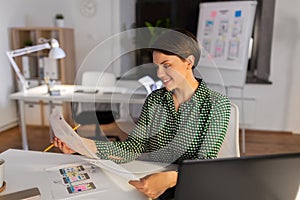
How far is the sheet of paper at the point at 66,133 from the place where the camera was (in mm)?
976

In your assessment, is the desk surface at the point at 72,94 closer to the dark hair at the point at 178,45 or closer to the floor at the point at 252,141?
the floor at the point at 252,141

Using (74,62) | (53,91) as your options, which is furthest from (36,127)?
(53,91)

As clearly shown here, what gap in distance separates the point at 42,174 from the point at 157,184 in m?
0.46

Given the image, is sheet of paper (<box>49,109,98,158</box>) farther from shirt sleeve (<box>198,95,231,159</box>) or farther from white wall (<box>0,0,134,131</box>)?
white wall (<box>0,0,134,131</box>)

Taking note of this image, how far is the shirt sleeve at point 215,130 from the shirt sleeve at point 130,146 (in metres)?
0.27

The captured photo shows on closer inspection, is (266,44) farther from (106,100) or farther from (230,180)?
(230,180)

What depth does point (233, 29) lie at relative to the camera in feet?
11.2

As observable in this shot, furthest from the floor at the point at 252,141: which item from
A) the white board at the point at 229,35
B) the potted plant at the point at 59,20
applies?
the potted plant at the point at 59,20

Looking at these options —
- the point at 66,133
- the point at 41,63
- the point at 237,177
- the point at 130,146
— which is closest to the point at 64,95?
the point at 41,63

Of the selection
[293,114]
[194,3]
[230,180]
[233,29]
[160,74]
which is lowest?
[293,114]

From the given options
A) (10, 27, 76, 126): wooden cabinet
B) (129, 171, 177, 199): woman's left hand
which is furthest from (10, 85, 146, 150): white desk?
(129, 171, 177, 199): woman's left hand

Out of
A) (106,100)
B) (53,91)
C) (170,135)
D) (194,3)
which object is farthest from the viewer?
(194,3)

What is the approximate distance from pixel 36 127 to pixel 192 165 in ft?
12.3

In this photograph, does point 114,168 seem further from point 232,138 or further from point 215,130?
point 232,138
